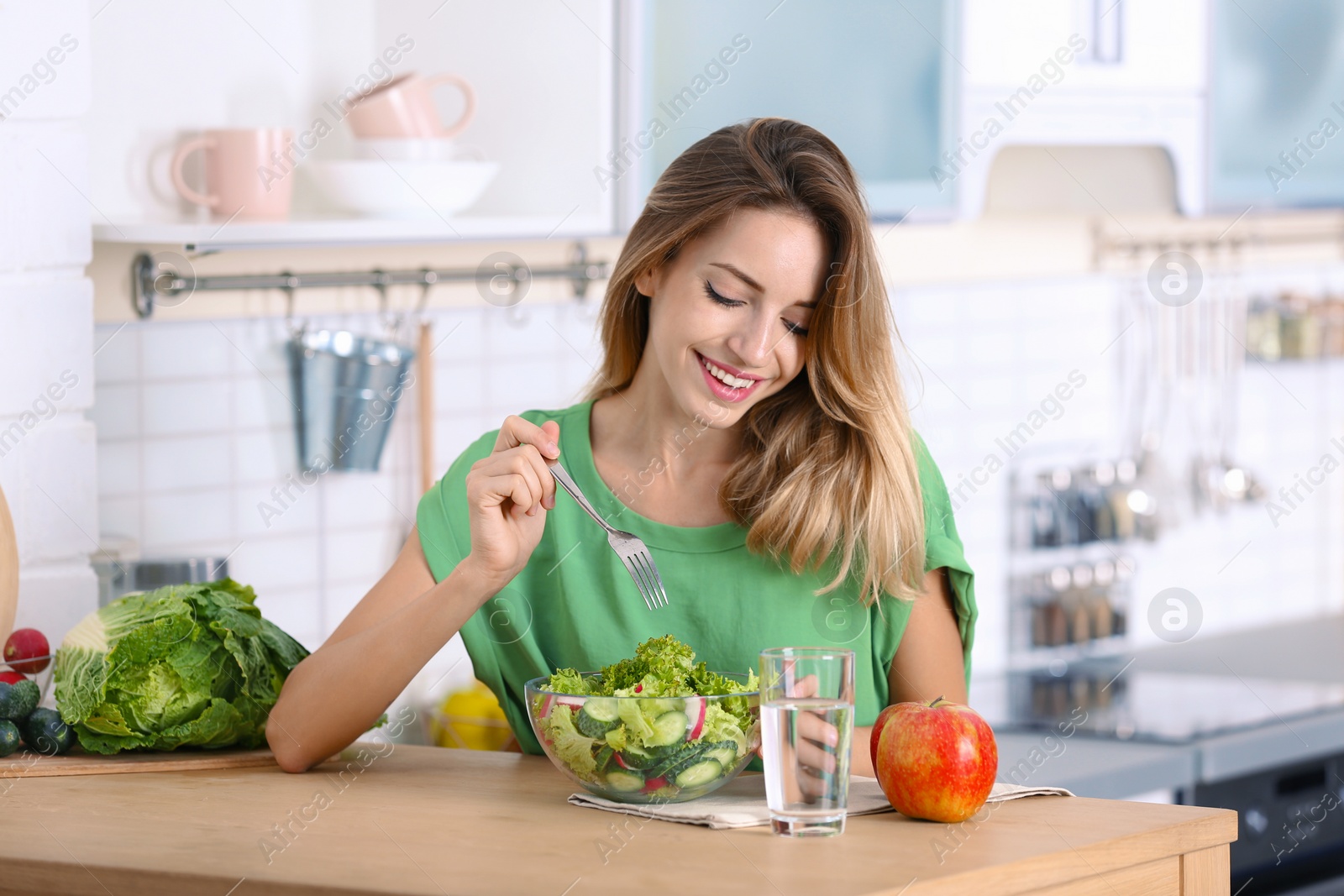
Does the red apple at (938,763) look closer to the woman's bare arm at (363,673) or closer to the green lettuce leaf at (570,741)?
the green lettuce leaf at (570,741)

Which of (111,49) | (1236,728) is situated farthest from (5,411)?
(1236,728)

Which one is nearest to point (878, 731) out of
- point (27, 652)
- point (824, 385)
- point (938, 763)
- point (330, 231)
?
point (938, 763)

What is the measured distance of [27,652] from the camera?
1.56m

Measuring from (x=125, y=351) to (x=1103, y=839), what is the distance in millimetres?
1513

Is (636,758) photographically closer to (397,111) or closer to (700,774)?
(700,774)

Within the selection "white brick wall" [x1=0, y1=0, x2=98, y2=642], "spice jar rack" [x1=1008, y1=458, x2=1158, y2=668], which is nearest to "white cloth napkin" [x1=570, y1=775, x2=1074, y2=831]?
"white brick wall" [x1=0, y1=0, x2=98, y2=642]

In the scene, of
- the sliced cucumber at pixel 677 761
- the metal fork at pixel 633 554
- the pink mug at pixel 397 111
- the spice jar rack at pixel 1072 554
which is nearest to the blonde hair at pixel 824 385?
the metal fork at pixel 633 554

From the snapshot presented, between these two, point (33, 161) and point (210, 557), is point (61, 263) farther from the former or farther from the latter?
point (210, 557)

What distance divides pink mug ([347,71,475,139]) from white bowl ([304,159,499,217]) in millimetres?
45

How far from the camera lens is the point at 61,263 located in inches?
70.6

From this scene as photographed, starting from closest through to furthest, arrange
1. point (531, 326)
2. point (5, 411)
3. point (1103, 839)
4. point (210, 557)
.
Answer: point (1103, 839), point (5, 411), point (210, 557), point (531, 326)

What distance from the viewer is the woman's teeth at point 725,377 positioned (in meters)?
1.50

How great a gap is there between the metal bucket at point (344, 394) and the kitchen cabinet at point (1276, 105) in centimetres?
149

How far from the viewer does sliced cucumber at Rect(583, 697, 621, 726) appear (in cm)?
121
